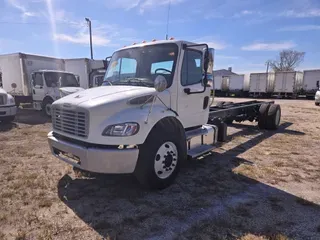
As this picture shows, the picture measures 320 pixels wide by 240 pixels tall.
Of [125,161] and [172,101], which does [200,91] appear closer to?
[172,101]

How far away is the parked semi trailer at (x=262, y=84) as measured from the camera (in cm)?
3245

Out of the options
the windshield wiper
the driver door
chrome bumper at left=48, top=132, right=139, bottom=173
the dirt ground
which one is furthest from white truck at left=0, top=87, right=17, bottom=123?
the driver door

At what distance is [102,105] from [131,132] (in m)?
0.55

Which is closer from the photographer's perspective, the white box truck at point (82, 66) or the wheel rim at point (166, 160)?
the wheel rim at point (166, 160)

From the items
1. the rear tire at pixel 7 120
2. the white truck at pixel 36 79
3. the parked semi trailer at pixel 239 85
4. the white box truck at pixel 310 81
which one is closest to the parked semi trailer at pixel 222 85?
the parked semi trailer at pixel 239 85

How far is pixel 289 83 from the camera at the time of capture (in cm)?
→ 3080

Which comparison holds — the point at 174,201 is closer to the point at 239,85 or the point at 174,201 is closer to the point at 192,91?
the point at 192,91

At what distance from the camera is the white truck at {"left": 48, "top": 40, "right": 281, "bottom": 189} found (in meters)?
3.30

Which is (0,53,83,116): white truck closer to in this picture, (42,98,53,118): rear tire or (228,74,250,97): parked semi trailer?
(42,98,53,118): rear tire

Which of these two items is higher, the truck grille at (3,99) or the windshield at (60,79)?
the windshield at (60,79)

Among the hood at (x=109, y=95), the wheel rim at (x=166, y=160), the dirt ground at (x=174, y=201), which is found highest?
the hood at (x=109, y=95)

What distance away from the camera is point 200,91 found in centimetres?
474

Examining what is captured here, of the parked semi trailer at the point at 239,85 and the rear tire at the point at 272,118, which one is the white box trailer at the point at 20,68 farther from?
the parked semi trailer at the point at 239,85

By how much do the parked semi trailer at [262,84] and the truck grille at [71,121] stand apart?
3325 centimetres
